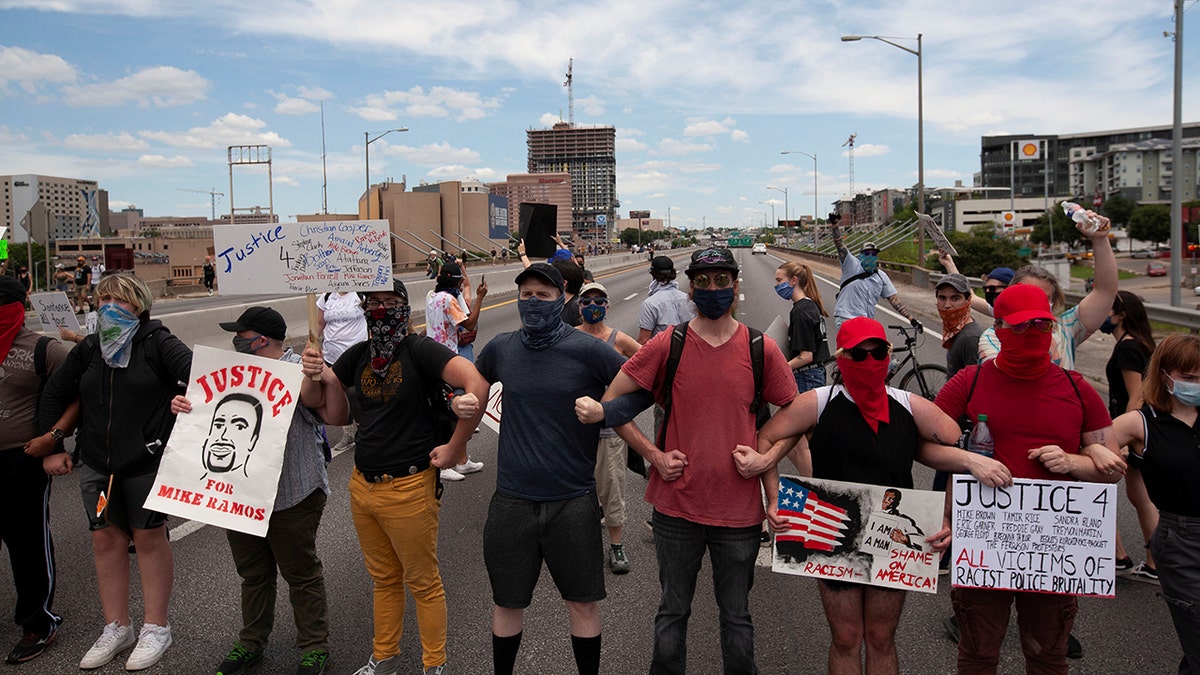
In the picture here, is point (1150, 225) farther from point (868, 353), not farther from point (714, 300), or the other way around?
point (714, 300)

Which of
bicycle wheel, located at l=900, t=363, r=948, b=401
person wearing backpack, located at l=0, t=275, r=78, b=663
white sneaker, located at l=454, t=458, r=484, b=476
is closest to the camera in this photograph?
person wearing backpack, located at l=0, t=275, r=78, b=663

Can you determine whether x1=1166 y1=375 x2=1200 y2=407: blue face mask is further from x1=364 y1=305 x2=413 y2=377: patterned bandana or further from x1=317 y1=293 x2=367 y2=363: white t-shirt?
x1=317 y1=293 x2=367 y2=363: white t-shirt

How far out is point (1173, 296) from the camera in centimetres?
1964

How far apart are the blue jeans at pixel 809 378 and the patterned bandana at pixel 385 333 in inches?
148

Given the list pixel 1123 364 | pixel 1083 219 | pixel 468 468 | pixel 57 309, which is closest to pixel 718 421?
pixel 1083 219

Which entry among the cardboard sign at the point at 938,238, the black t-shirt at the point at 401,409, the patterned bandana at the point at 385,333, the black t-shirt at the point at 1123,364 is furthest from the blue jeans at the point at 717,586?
the cardboard sign at the point at 938,238

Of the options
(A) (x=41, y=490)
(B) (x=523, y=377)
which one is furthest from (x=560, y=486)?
A: (A) (x=41, y=490)

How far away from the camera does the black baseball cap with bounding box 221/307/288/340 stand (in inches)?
171

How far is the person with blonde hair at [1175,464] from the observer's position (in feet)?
10.9

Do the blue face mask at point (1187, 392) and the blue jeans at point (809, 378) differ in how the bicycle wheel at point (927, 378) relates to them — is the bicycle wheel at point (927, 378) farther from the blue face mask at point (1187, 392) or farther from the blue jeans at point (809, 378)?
the blue face mask at point (1187, 392)

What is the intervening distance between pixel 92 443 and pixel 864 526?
12.3 ft

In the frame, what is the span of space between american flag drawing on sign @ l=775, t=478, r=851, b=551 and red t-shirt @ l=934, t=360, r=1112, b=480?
2.35 feet

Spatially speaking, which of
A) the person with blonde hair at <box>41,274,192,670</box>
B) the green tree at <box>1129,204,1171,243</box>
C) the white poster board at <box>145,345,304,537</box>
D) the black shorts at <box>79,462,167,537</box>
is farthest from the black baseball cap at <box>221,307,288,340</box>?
the green tree at <box>1129,204,1171,243</box>

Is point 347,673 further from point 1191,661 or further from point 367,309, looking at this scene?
point 1191,661
